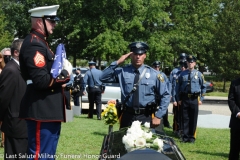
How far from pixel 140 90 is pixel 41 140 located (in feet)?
7.57

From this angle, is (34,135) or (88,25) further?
(88,25)

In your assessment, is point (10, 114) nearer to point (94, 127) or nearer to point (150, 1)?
point (94, 127)

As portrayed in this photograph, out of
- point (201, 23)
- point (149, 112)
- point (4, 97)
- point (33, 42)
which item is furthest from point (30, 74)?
point (201, 23)

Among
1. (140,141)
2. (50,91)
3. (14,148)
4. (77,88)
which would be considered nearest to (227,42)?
(77,88)

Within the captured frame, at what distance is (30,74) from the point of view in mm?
4152

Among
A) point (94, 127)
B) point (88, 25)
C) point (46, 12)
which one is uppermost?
point (88, 25)

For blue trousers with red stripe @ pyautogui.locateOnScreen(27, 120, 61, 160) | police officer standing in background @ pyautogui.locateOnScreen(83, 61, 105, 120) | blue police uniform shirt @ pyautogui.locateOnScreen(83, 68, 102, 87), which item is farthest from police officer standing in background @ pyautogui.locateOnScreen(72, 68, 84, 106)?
blue trousers with red stripe @ pyautogui.locateOnScreen(27, 120, 61, 160)

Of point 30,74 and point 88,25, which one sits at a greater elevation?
point 88,25

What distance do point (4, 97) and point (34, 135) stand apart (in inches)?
63.2

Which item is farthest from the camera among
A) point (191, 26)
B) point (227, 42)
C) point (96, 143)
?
point (191, 26)

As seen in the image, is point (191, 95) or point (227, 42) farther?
point (227, 42)

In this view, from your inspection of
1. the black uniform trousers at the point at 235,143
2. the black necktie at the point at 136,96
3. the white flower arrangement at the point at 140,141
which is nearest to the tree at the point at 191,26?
the black uniform trousers at the point at 235,143

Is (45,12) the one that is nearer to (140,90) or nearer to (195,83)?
(140,90)

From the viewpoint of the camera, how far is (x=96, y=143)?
380 inches
